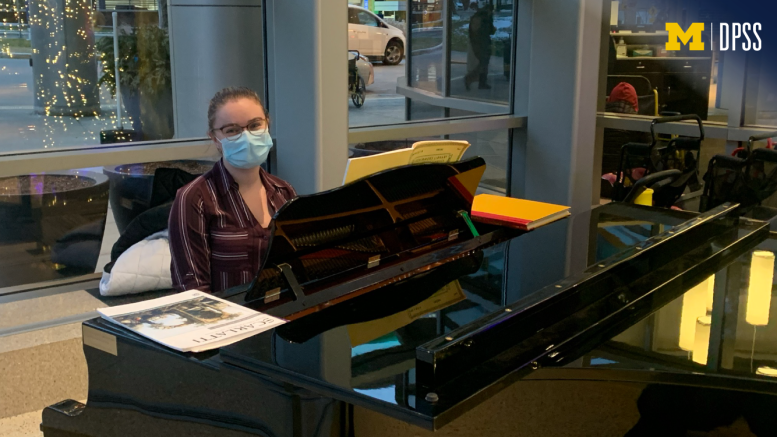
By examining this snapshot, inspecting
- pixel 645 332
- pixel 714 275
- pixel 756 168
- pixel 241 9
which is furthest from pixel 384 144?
pixel 645 332

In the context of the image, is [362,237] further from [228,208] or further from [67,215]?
[67,215]

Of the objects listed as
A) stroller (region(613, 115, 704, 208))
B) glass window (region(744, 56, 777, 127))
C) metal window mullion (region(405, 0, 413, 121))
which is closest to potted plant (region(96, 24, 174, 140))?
metal window mullion (region(405, 0, 413, 121))

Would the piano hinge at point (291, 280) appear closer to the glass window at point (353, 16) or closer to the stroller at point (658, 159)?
the glass window at point (353, 16)

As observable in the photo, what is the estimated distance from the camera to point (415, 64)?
4770 millimetres

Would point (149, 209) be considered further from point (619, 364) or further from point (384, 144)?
point (619, 364)

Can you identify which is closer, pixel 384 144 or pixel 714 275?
pixel 714 275

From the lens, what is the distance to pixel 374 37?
4367 mm

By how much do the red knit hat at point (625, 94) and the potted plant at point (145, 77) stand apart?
332cm

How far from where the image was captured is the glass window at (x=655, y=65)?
548cm

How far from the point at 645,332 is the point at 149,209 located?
237 cm

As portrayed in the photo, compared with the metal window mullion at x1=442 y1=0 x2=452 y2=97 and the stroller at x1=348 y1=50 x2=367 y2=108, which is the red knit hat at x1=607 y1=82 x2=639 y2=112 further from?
the stroller at x1=348 y1=50 x2=367 y2=108

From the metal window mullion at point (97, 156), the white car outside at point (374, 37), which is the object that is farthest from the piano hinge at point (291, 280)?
the white car outside at point (374, 37)

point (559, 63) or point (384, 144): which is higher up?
point (559, 63)

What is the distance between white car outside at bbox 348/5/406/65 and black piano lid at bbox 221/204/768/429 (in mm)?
1908
